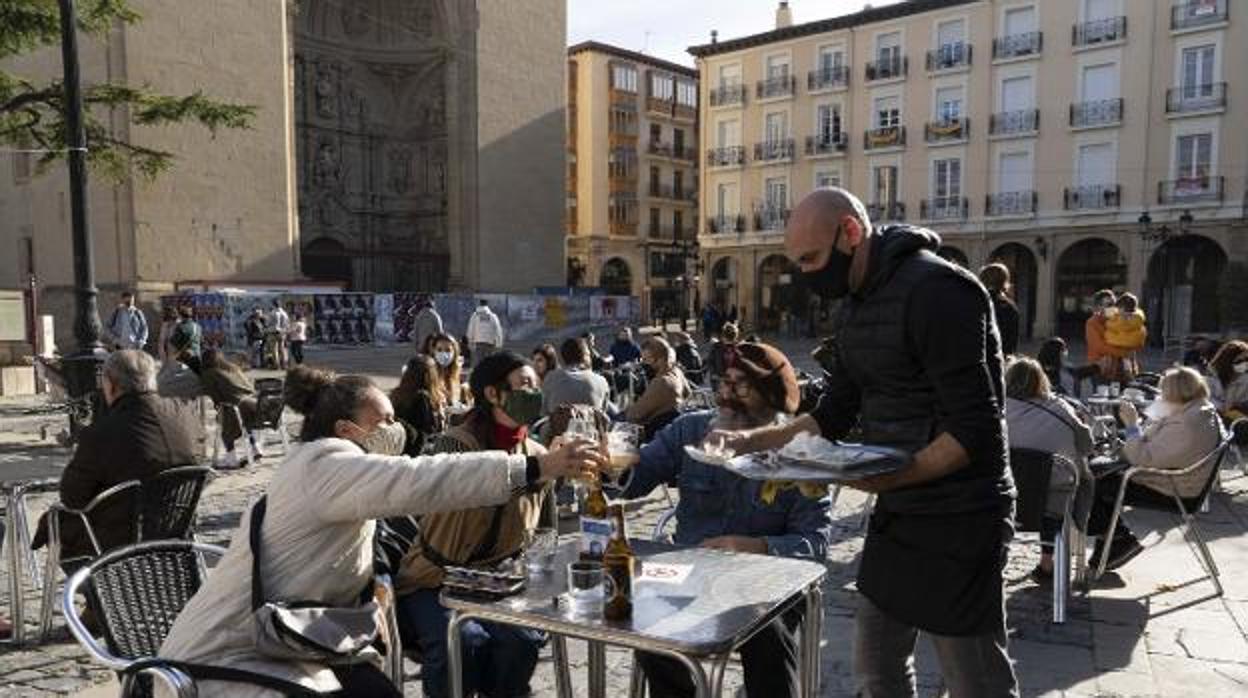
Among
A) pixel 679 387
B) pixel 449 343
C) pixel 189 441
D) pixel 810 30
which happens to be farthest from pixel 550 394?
pixel 810 30

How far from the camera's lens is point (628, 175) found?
175ft

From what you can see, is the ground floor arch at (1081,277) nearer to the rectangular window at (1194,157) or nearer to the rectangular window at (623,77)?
the rectangular window at (1194,157)

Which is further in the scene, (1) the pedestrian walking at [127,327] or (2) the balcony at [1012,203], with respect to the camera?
(2) the balcony at [1012,203]

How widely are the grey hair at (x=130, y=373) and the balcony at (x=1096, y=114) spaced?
35.7 metres

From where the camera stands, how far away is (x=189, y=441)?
4508mm

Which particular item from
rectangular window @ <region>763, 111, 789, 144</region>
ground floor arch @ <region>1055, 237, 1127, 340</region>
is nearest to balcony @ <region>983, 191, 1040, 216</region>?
ground floor arch @ <region>1055, 237, 1127, 340</region>

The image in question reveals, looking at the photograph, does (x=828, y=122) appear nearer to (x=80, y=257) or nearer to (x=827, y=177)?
(x=827, y=177)

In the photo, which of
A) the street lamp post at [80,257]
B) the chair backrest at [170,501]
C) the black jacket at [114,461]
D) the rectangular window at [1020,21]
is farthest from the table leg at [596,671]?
Result: the rectangular window at [1020,21]

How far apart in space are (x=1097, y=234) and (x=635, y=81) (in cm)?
2793

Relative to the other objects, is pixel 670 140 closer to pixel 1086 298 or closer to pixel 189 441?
pixel 1086 298

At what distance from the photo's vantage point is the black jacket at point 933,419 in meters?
2.40

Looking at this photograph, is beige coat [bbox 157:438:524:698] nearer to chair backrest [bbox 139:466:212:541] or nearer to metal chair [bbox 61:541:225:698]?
metal chair [bbox 61:541:225:698]

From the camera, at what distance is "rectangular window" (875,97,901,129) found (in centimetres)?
3828

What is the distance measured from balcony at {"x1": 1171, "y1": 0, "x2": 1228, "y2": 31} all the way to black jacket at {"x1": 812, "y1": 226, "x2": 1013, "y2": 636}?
3565cm
